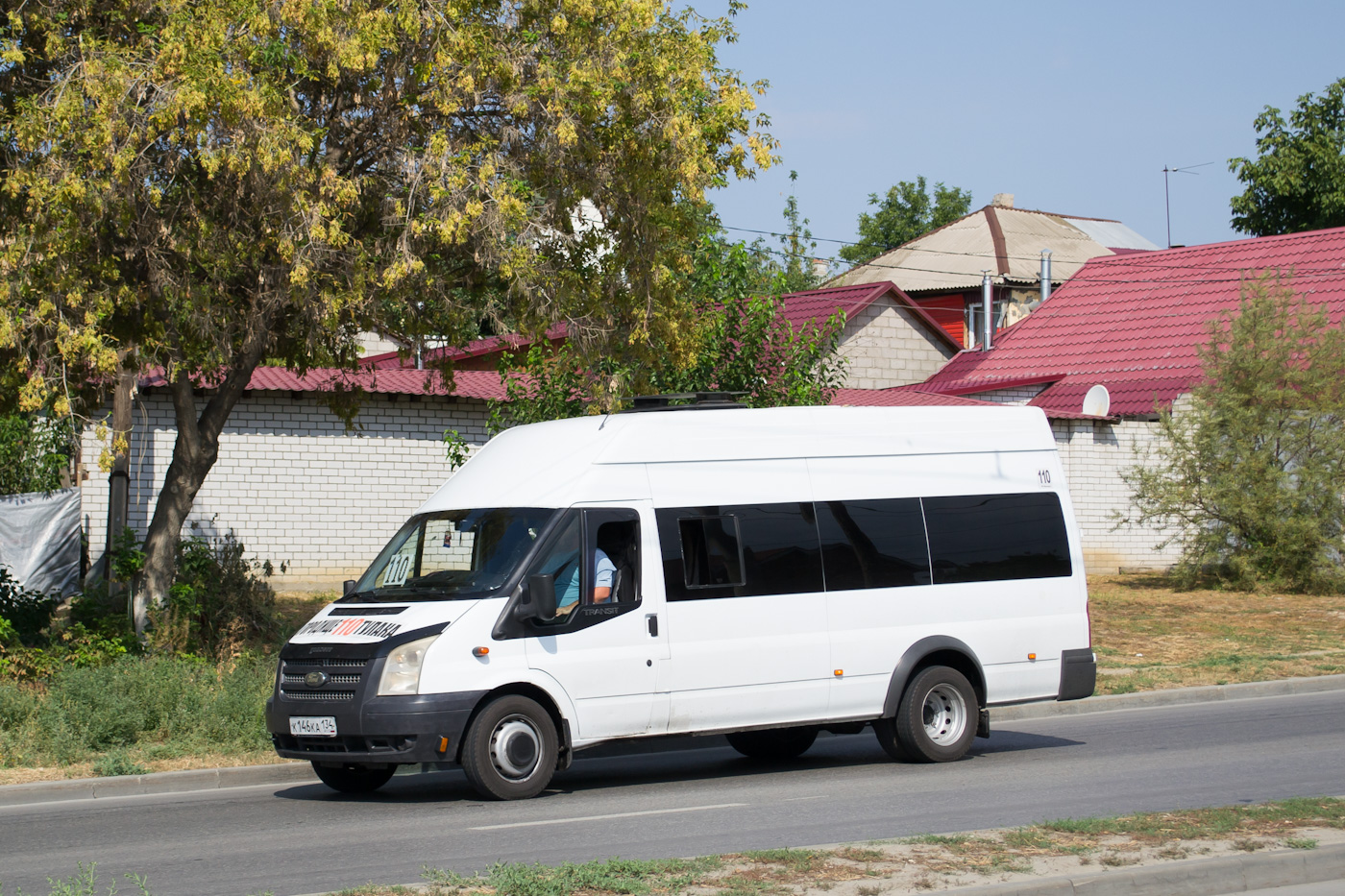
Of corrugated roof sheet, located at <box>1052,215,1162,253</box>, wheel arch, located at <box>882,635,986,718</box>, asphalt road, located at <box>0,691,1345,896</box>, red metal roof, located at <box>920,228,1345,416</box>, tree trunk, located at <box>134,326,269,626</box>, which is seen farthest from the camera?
corrugated roof sheet, located at <box>1052,215,1162,253</box>

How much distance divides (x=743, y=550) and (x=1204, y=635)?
11.5 m

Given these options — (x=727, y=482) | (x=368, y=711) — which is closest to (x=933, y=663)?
(x=727, y=482)

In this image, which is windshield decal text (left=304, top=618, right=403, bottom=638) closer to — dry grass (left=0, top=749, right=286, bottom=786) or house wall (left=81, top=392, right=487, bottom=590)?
dry grass (left=0, top=749, right=286, bottom=786)

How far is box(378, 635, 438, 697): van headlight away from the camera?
922cm

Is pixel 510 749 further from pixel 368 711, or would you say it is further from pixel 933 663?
pixel 933 663

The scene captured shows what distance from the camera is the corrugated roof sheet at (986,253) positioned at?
54344 mm

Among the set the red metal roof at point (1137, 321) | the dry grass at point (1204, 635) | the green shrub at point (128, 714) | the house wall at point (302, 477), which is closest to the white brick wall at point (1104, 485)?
the dry grass at point (1204, 635)

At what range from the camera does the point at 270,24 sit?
41.1 ft

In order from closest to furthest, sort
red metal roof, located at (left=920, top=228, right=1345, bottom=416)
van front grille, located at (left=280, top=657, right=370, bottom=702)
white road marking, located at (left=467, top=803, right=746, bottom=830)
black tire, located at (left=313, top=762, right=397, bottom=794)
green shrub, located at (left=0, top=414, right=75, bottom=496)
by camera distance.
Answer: white road marking, located at (left=467, top=803, right=746, bottom=830) → van front grille, located at (left=280, top=657, right=370, bottom=702) → black tire, located at (left=313, top=762, right=397, bottom=794) → green shrub, located at (left=0, top=414, right=75, bottom=496) → red metal roof, located at (left=920, top=228, right=1345, bottom=416)

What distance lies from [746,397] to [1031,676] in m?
6.93

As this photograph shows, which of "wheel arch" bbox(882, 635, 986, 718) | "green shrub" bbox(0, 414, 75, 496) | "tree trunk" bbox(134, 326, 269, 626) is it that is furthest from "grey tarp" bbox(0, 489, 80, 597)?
"wheel arch" bbox(882, 635, 986, 718)

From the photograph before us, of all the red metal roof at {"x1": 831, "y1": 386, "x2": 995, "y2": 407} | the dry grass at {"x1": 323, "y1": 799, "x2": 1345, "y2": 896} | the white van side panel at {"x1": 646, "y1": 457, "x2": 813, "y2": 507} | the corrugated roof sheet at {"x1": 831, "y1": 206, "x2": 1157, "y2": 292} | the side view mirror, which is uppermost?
the corrugated roof sheet at {"x1": 831, "y1": 206, "x2": 1157, "y2": 292}

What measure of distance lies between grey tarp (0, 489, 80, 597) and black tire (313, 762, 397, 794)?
9968 mm

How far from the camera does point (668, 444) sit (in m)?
10.5
